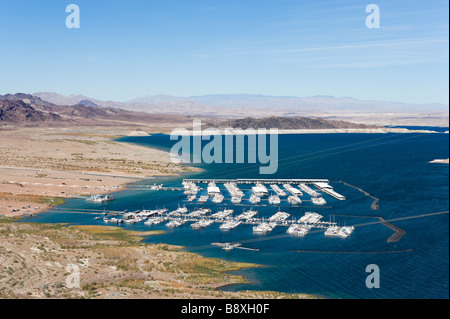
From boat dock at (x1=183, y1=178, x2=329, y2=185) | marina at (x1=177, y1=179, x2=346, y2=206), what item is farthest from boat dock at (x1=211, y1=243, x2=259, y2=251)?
boat dock at (x1=183, y1=178, x2=329, y2=185)

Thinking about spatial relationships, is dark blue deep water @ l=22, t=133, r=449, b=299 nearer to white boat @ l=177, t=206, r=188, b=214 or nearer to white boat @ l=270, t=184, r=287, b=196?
white boat @ l=177, t=206, r=188, b=214

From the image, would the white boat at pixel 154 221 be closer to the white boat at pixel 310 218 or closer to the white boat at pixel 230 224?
the white boat at pixel 230 224

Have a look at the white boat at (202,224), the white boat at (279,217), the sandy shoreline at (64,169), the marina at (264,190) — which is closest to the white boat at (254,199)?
the marina at (264,190)

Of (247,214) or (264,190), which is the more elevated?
(264,190)

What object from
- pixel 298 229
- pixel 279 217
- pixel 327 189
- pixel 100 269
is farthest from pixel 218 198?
pixel 100 269

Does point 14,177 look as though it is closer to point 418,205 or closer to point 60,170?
point 60,170

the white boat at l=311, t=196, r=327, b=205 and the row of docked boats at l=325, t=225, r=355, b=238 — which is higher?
the white boat at l=311, t=196, r=327, b=205

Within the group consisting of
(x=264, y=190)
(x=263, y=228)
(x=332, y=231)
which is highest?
(x=264, y=190)

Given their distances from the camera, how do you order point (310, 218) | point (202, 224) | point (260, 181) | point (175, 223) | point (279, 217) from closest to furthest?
point (202, 224) → point (175, 223) → point (310, 218) → point (279, 217) → point (260, 181)

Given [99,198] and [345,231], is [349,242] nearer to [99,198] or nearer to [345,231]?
[345,231]
